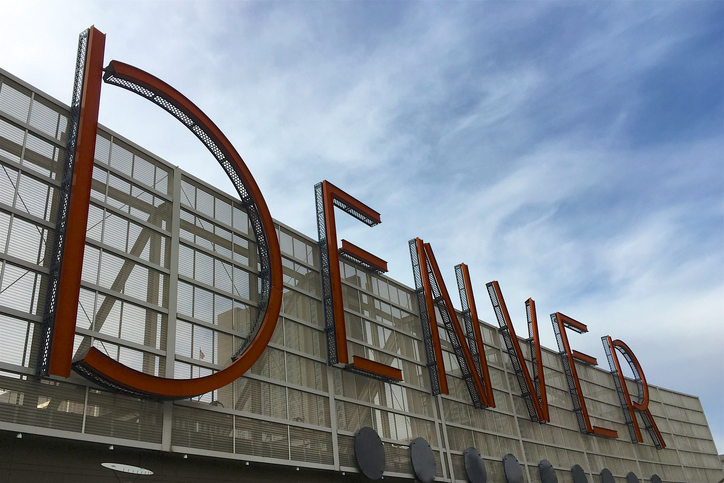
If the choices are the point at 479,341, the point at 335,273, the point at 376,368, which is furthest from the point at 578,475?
the point at 335,273

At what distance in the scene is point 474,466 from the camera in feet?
132

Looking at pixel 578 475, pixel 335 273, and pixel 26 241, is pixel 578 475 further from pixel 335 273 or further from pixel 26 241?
pixel 26 241

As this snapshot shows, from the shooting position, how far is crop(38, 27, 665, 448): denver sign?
2219 cm

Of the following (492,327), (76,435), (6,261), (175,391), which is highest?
(492,327)

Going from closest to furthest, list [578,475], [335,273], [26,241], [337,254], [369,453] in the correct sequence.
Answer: [26,241] < [369,453] < [335,273] < [337,254] < [578,475]

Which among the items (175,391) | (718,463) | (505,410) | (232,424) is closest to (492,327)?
(505,410)

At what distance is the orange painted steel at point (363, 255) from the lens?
39.2 meters

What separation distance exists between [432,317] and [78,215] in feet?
86.4

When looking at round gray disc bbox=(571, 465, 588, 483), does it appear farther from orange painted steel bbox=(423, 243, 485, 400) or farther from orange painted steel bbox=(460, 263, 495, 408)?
orange painted steel bbox=(423, 243, 485, 400)

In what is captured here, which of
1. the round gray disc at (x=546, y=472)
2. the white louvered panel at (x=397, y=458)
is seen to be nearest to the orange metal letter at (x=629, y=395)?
the round gray disc at (x=546, y=472)

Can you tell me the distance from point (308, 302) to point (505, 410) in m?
21.4

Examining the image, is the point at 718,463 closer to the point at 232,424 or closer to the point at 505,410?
the point at 505,410

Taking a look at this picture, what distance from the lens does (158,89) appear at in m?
28.6

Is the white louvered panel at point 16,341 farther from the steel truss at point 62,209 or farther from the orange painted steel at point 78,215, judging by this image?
the orange painted steel at point 78,215
